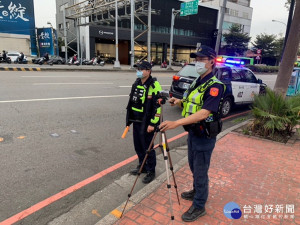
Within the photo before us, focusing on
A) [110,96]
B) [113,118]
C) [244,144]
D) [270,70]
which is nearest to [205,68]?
[244,144]

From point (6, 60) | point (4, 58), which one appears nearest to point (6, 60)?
point (6, 60)

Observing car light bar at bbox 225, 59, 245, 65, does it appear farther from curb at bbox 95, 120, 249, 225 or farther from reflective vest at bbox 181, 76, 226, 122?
reflective vest at bbox 181, 76, 226, 122

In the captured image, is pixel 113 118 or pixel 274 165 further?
pixel 113 118

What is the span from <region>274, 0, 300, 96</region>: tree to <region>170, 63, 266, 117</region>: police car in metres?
1.25

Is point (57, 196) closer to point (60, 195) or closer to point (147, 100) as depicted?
point (60, 195)

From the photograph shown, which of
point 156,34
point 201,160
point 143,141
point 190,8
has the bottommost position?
point 143,141

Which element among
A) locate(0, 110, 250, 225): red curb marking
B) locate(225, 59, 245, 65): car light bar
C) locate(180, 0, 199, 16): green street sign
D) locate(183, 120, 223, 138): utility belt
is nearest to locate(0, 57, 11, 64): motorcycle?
locate(180, 0, 199, 16): green street sign

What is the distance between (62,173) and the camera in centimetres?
372

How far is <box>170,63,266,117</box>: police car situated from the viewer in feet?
23.9

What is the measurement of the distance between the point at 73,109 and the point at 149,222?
5471 mm

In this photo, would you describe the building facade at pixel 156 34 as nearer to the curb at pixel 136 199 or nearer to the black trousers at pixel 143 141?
the black trousers at pixel 143 141

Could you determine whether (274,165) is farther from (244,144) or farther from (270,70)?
(270,70)

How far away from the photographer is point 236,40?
153 ft

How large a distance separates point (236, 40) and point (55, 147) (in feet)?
161
